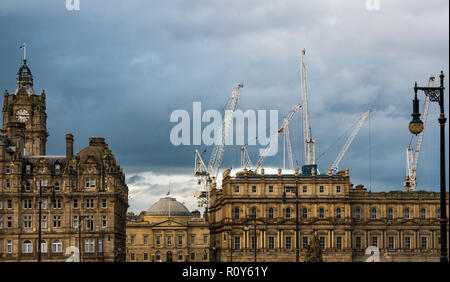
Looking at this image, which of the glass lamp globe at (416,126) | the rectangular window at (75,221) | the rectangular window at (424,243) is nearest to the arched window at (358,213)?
the rectangular window at (424,243)

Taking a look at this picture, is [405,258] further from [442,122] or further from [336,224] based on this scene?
[442,122]

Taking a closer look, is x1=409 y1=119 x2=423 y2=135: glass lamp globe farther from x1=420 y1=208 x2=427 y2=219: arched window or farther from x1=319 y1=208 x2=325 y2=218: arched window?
x1=420 y1=208 x2=427 y2=219: arched window

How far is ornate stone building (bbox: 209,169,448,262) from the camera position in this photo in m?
144

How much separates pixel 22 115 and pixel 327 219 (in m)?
67.0

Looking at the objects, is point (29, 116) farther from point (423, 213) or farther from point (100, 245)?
point (423, 213)

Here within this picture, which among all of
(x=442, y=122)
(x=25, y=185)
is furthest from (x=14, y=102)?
(x=442, y=122)

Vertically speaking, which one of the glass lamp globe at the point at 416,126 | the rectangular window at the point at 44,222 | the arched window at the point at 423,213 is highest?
the arched window at the point at 423,213

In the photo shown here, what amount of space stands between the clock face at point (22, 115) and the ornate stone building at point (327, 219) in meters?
45.3

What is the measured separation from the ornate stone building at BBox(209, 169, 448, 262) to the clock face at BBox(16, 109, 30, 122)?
4530 cm

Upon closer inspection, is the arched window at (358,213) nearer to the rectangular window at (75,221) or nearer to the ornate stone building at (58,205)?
the ornate stone building at (58,205)

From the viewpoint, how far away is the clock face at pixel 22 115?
159 metres

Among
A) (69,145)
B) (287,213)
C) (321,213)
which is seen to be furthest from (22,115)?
(321,213)

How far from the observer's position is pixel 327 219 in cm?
14488
